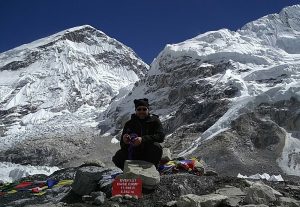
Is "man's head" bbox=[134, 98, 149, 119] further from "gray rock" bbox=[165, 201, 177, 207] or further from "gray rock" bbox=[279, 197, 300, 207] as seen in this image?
"gray rock" bbox=[279, 197, 300, 207]

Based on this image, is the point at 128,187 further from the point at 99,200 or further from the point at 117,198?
the point at 99,200

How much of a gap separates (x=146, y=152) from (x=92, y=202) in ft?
5.04

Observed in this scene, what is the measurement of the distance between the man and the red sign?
738 mm

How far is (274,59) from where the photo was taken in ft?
468

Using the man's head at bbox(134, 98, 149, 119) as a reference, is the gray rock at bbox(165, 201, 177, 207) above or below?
below

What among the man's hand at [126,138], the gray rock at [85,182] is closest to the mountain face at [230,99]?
the gray rock at [85,182]

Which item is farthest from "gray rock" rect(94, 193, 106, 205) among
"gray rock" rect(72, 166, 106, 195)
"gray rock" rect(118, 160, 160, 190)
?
"gray rock" rect(72, 166, 106, 195)

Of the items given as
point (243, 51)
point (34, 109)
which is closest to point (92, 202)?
point (243, 51)

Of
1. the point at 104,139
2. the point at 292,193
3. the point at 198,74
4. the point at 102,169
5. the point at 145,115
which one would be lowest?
the point at 292,193

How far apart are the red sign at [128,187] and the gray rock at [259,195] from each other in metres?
1.90

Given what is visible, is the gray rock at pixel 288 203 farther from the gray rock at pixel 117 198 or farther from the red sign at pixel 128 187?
the gray rock at pixel 117 198

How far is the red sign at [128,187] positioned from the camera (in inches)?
353

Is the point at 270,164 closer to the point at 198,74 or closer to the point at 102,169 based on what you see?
the point at 102,169

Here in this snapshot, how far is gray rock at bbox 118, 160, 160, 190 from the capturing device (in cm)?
919
